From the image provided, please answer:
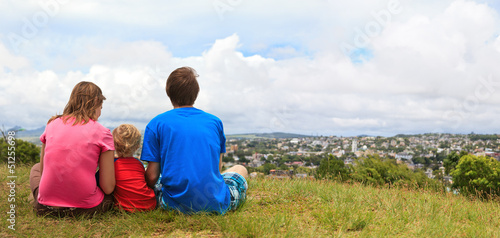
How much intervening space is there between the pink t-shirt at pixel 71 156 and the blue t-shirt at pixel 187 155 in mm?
514

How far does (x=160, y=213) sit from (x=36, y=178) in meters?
1.58

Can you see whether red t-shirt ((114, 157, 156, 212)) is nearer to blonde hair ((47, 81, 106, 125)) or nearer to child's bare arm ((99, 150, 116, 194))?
child's bare arm ((99, 150, 116, 194))

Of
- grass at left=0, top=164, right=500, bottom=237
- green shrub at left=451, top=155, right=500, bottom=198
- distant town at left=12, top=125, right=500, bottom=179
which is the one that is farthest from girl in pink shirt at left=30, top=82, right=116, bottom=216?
distant town at left=12, top=125, right=500, bottom=179

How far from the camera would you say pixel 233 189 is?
4332 mm

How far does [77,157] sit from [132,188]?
2.45 feet

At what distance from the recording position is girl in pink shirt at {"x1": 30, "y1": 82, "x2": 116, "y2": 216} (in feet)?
12.0

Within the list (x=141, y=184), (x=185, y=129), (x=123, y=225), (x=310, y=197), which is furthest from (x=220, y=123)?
(x=310, y=197)

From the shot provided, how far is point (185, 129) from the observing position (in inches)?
146

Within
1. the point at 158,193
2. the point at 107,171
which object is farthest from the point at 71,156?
the point at 158,193

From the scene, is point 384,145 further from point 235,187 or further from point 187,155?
point 187,155

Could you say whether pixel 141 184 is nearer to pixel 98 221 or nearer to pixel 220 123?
pixel 98 221

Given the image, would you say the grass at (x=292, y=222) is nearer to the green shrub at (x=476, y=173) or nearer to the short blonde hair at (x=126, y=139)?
the short blonde hair at (x=126, y=139)

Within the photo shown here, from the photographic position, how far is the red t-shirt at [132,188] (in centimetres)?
407

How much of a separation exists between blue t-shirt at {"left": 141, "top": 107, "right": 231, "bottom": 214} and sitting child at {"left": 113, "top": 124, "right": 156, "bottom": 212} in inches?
12.8
